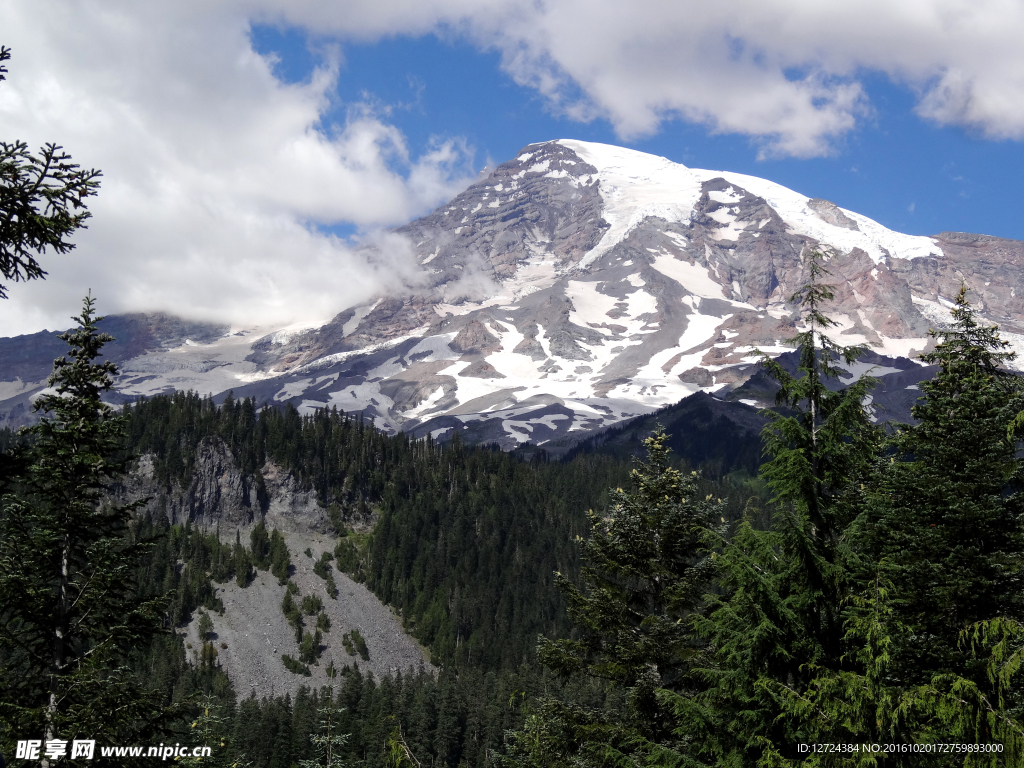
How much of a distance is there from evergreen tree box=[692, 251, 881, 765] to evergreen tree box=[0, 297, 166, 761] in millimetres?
11786

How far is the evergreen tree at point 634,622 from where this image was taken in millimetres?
17688

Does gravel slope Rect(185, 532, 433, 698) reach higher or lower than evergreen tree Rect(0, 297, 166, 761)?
lower

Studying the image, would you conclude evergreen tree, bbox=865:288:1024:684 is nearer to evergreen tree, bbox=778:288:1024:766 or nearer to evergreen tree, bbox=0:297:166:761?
evergreen tree, bbox=778:288:1024:766

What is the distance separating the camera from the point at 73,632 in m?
16.8

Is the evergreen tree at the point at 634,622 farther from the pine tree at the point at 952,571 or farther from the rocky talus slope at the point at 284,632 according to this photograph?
the rocky talus slope at the point at 284,632

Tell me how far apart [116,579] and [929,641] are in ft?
56.2

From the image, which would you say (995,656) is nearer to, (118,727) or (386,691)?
(118,727)

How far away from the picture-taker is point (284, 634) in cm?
16412

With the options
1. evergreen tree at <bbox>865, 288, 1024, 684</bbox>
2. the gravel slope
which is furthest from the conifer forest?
the gravel slope

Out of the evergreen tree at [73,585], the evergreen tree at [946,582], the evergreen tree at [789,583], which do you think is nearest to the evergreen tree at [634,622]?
the evergreen tree at [789,583]

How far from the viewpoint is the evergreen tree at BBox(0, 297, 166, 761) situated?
1573 cm

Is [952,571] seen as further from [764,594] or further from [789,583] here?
[764,594]

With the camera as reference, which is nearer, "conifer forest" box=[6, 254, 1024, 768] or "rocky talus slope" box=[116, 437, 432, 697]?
"conifer forest" box=[6, 254, 1024, 768]

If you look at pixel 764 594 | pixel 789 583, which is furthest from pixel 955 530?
pixel 764 594
